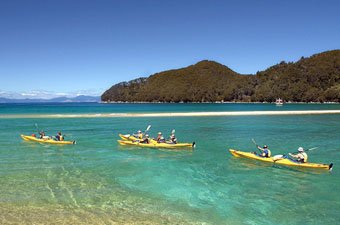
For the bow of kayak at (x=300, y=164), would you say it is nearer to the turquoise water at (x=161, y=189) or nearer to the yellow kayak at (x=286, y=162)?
the yellow kayak at (x=286, y=162)

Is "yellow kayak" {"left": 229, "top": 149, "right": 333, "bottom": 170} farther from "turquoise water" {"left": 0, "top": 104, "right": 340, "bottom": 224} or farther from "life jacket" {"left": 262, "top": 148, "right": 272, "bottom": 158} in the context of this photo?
"turquoise water" {"left": 0, "top": 104, "right": 340, "bottom": 224}

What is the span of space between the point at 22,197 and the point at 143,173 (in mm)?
8363

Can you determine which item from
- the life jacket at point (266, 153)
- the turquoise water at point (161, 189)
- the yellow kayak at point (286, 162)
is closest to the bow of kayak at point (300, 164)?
the yellow kayak at point (286, 162)

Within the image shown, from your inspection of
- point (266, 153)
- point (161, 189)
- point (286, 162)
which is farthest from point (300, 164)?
point (161, 189)

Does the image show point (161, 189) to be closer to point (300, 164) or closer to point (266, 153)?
point (266, 153)

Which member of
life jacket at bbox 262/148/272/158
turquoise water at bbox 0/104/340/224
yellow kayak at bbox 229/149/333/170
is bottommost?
turquoise water at bbox 0/104/340/224

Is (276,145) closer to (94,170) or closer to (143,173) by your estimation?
(143,173)

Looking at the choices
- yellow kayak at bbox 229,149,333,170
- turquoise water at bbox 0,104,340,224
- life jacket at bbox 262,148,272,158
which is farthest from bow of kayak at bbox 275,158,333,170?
life jacket at bbox 262,148,272,158

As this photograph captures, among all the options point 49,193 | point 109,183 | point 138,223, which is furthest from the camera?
point 109,183

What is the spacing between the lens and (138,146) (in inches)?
1420

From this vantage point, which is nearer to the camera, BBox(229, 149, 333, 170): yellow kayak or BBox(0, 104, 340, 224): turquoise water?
BBox(0, 104, 340, 224): turquoise water

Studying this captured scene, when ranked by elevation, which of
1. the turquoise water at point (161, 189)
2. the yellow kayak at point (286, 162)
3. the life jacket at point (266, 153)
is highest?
the life jacket at point (266, 153)

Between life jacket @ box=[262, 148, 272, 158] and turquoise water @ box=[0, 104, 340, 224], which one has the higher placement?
life jacket @ box=[262, 148, 272, 158]

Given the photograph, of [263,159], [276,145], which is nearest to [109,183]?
[263,159]
